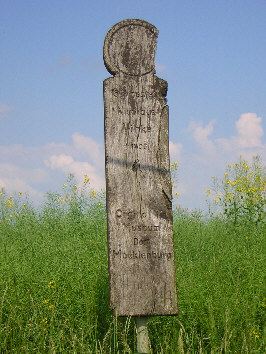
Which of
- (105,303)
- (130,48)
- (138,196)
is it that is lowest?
(105,303)

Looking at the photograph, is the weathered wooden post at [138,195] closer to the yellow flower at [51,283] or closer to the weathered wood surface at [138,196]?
the weathered wood surface at [138,196]

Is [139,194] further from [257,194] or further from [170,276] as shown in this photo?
[257,194]

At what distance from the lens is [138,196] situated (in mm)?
3547

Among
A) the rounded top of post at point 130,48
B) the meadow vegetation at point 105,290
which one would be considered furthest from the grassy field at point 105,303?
the rounded top of post at point 130,48

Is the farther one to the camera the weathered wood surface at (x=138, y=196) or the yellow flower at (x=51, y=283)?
the yellow flower at (x=51, y=283)

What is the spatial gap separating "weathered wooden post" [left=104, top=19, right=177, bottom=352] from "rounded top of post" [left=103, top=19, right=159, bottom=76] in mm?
19

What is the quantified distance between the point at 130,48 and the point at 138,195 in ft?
3.75

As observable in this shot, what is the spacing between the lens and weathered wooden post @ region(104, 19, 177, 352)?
351 cm

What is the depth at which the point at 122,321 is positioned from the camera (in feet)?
13.9

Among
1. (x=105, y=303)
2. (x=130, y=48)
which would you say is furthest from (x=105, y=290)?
(x=130, y=48)

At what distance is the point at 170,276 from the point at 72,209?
498cm

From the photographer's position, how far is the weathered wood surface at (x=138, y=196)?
3.51 meters

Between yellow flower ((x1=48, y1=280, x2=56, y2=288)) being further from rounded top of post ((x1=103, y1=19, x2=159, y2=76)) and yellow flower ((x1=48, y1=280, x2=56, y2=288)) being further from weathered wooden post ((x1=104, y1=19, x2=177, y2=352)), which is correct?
rounded top of post ((x1=103, y1=19, x2=159, y2=76))

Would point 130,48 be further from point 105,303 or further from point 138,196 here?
point 105,303
